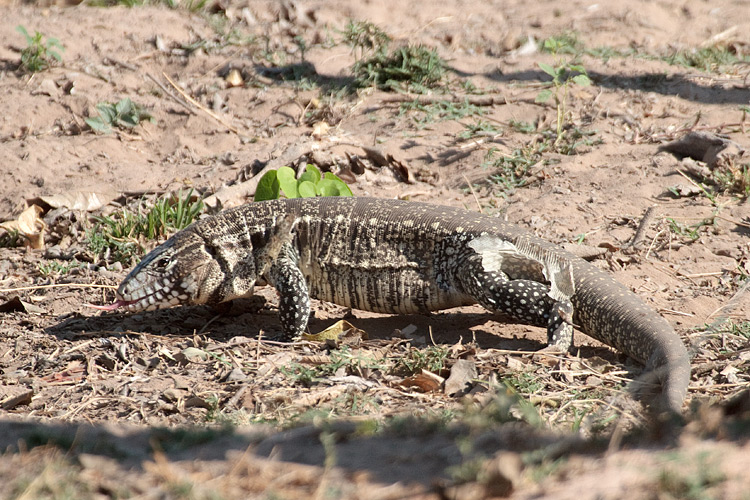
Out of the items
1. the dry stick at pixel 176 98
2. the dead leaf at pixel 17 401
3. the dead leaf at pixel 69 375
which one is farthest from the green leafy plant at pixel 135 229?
the dry stick at pixel 176 98

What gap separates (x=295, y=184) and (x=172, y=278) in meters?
1.59

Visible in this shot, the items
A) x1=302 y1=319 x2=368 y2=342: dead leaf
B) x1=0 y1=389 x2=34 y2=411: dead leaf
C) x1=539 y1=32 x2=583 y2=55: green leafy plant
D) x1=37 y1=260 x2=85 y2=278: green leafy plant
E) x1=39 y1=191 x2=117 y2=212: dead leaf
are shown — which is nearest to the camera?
x1=0 y1=389 x2=34 y2=411: dead leaf

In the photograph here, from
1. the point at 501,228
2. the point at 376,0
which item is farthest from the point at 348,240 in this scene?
the point at 376,0

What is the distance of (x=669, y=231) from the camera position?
6.84 meters

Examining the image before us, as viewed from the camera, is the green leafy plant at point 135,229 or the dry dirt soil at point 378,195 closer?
the dry dirt soil at point 378,195

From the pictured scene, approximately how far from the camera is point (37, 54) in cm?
1045

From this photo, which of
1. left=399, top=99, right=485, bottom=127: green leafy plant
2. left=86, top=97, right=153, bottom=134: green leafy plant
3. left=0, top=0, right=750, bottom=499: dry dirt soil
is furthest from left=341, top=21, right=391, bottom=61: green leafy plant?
left=86, top=97, right=153, bottom=134: green leafy plant

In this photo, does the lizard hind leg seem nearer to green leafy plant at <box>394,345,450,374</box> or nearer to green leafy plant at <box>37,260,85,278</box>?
green leafy plant at <box>394,345,450,374</box>

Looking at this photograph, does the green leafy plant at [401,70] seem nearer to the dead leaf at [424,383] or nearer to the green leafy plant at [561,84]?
the green leafy plant at [561,84]

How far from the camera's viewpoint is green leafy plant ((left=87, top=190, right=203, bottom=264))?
725 cm

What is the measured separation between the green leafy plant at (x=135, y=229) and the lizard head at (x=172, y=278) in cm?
143

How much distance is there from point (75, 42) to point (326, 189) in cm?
662

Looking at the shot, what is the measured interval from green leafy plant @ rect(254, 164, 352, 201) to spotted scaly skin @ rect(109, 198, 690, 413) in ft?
2.61

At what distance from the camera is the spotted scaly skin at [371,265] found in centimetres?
536
